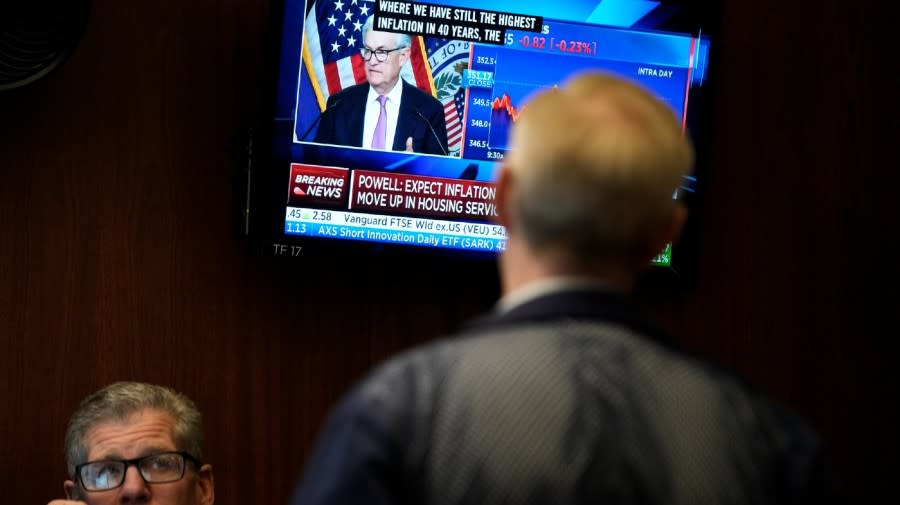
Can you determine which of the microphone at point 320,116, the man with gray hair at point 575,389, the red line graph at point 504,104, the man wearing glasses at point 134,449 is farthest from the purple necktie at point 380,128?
the man with gray hair at point 575,389

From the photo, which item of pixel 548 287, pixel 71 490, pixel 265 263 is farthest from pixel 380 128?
pixel 548 287

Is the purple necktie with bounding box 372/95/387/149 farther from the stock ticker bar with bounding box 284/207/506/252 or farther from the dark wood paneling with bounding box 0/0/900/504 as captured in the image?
the dark wood paneling with bounding box 0/0/900/504

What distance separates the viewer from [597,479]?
1.19m

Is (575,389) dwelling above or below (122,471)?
above

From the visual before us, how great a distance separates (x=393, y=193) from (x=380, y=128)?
0.52 ft

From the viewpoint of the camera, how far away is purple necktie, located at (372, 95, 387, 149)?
309 cm

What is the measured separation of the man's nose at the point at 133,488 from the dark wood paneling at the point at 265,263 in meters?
0.46

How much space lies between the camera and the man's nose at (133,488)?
8.70 ft

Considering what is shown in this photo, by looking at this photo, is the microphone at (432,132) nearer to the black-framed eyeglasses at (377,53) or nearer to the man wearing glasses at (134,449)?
the black-framed eyeglasses at (377,53)

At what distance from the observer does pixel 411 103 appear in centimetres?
311

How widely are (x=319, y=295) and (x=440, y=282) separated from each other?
31cm

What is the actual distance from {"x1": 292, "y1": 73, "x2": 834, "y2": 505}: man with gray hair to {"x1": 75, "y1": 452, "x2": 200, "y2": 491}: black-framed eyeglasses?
1562mm

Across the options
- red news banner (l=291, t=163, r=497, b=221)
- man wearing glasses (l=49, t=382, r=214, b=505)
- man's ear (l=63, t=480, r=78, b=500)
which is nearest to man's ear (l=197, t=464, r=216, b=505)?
man wearing glasses (l=49, t=382, r=214, b=505)

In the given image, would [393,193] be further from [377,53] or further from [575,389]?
[575,389]
